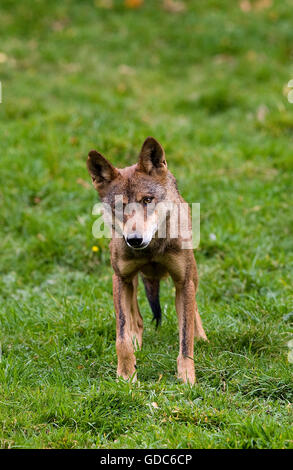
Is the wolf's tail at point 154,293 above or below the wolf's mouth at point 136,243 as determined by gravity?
below

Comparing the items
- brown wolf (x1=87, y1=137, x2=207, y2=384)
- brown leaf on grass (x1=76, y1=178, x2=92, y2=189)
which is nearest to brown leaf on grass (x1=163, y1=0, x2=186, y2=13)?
brown leaf on grass (x1=76, y1=178, x2=92, y2=189)

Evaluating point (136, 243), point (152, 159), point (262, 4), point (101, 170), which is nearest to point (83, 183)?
point (101, 170)

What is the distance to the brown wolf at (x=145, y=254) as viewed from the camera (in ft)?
15.8

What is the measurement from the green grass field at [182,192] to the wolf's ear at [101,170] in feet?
4.42

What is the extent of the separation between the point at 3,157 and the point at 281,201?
3.70m

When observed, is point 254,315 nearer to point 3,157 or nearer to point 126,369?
point 126,369

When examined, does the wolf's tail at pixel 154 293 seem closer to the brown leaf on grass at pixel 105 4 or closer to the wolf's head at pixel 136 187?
the wolf's head at pixel 136 187

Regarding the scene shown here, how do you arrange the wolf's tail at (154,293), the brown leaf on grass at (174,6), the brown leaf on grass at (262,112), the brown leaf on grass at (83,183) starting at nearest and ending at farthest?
the wolf's tail at (154,293)
the brown leaf on grass at (83,183)
the brown leaf on grass at (262,112)
the brown leaf on grass at (174,6)

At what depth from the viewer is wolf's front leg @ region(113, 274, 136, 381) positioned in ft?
15.8

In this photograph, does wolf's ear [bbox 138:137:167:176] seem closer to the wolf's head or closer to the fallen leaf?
the wolf's head

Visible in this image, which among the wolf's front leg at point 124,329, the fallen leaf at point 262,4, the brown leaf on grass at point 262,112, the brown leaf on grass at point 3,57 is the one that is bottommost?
the wolf's front leg at point 124,329

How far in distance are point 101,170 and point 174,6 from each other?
9.48 m

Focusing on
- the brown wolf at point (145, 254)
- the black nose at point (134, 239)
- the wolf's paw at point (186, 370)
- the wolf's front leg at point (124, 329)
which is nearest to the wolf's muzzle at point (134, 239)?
the black nose at point (134, 239)
